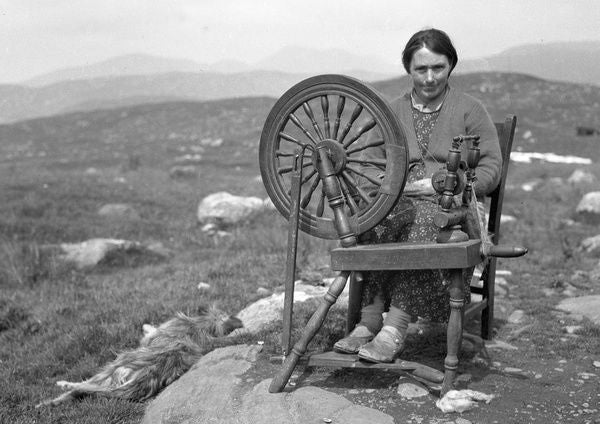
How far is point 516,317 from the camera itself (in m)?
5.96

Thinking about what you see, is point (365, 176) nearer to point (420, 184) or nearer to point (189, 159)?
point (420, 184)

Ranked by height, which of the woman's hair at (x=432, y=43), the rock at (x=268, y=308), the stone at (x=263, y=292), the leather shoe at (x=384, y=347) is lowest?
the stone at (x=263, y=292)

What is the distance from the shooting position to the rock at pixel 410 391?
3920 mm

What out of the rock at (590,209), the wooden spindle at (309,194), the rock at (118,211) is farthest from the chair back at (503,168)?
the rock at (118,211)

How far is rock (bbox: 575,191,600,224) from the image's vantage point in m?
11.3

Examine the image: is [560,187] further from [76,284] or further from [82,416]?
[82,416]

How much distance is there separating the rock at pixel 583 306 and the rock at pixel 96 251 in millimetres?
5823

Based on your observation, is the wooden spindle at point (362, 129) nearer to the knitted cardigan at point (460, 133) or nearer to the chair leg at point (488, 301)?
the knitted cardigan at point (460, 133)

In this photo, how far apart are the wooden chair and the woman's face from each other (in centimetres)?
61

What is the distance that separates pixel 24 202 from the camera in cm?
1298

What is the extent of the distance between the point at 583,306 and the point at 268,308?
293 centimetres

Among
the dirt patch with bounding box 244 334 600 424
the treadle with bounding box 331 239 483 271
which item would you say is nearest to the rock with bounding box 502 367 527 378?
the dirt patch with bounding box 244 334 600 424

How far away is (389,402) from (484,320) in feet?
5.49

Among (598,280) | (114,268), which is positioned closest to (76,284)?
(114,268)
